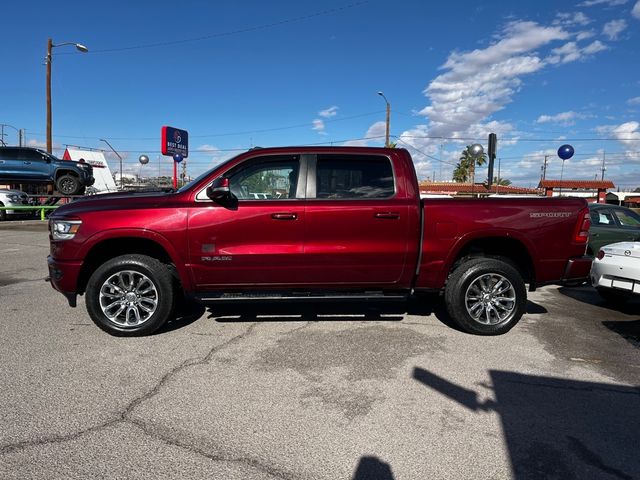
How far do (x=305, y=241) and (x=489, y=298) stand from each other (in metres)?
2.14

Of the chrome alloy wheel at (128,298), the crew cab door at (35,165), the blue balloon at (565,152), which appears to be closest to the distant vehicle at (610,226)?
the chrome alloy wheel at (128,298)

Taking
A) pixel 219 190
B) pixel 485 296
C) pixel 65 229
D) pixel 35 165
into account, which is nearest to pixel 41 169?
pixel 35 165

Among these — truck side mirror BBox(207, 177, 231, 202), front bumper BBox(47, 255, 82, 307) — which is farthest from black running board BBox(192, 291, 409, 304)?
front bumper BBox(47, 255, 82, 307)

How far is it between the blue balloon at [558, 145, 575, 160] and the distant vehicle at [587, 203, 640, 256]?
342 inches

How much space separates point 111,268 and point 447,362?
346 centimetres

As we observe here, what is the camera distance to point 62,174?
58.7 ft

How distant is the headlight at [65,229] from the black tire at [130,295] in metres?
0.45

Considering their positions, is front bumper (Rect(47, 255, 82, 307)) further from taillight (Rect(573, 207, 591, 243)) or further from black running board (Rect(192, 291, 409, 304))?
taillight (Rect(573, 207, 591, 243))

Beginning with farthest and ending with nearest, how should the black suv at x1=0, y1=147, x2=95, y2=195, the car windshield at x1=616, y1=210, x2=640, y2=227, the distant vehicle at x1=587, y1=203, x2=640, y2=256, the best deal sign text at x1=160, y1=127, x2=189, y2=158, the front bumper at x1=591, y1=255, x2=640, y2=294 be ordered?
the best deal sign text at x1=160, y1=127, x2=189, y2=158, the black suv at x1=0, y1=147, x2=95, y2=195, the car windshield at x1=616, y1=210, x2=640, y2=227, the distant vehicle at x1=587, y1=203, x2=640, y2=256, the front bumper at x1=591, y1=255, x2=640, y2=294

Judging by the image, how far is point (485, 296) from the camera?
197 inches

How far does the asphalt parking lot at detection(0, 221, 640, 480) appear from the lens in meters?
2.65

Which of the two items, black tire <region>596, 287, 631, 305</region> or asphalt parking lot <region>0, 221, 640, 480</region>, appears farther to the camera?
black tire <region>596, 287, 631, 305</region>

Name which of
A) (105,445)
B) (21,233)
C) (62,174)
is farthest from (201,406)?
(62,174)

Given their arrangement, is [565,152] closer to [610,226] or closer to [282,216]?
[610,226]
